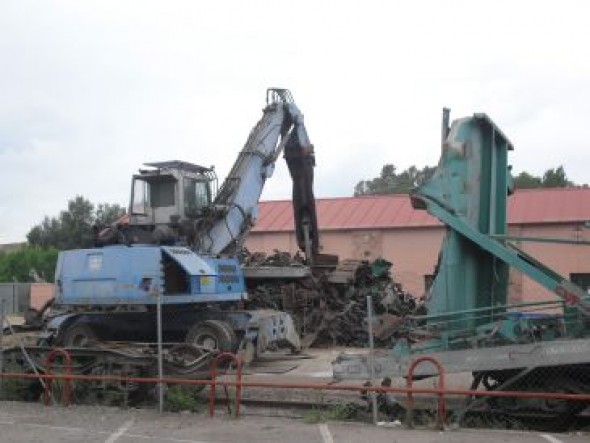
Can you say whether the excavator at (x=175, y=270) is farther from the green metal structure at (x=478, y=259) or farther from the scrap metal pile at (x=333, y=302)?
the green metal structure at (x=478, y=259)

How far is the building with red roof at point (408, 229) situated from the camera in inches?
1284

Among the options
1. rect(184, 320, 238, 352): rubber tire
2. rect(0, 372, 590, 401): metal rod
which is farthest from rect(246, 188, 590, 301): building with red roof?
rect(0, 372, 590, 401): metal rod

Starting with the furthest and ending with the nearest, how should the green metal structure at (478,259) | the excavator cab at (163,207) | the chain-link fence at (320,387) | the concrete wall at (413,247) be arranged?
the concrete wall at (413,247) < the excavator cab at (163,207) < the green metal structure at (478,259) < the chain-link fence at (320,387)

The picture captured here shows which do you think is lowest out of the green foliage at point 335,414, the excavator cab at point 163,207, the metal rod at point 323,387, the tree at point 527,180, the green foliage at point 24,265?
the green foliage at point 335,414

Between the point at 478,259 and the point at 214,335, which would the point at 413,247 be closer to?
the point at 214,335

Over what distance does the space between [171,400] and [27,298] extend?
24.2 metres

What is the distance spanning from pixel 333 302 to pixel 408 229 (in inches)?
656

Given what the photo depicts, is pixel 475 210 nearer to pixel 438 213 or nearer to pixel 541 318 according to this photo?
pixel 438 213

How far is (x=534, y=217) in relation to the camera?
34938 mm

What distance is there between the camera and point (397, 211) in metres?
38.4

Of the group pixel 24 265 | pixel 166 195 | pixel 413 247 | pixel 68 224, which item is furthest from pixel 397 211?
pixel 68 224

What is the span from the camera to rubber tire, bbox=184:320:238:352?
15008 mm

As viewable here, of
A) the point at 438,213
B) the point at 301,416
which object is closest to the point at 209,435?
the point at 301,416

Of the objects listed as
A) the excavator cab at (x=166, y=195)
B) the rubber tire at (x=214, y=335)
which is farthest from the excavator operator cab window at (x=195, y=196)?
the rubber tire at (x=214, y=335)
